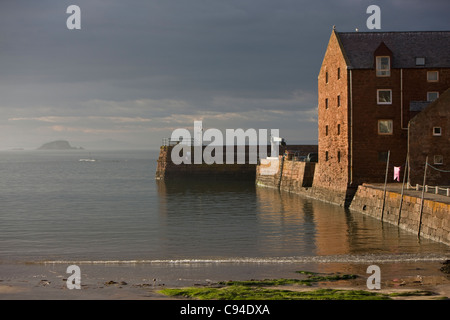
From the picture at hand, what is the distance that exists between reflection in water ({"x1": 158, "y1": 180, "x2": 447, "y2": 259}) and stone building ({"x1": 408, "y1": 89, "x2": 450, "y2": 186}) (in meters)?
5.32

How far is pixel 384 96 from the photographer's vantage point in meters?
42.8

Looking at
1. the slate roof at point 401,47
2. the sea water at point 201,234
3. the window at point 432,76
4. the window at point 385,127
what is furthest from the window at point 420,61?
the sea water at point 201,234

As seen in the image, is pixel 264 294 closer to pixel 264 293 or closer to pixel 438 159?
pixel 264 293

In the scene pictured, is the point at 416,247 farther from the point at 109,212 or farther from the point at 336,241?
the point at 109,212

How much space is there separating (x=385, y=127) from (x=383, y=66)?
193 inches

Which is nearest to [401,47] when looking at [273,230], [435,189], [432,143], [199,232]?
[432,143]

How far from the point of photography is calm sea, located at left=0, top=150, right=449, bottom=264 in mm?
25547

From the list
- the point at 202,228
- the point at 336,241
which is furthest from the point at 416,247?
the point at 202,228

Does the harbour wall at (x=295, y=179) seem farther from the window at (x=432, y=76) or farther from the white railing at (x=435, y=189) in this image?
the window at (x=432, y=76)

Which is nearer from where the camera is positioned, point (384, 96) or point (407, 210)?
point (407, 210)

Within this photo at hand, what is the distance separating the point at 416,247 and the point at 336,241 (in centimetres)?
461

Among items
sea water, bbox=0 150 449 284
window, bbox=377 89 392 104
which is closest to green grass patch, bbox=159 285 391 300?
sea water, bbox=0 150 449 284

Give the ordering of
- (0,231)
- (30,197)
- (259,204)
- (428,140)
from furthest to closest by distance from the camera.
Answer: (30,197) → (259,204) → (428,140) → (0,231)

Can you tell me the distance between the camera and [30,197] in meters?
62.3
